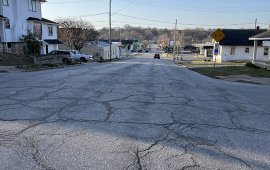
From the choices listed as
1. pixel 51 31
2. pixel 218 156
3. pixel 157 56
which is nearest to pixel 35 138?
pixel 218 156

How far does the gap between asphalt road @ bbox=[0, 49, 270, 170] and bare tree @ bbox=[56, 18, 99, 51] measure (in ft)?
132

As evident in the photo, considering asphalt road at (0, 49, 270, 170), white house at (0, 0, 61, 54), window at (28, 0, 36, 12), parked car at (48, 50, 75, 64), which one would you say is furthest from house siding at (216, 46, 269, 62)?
asphalt road at (0, 49, 270, 170)

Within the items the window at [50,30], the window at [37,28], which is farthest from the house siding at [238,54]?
the window at [37,28]

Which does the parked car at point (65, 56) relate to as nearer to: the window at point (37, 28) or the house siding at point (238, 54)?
the window at point (37, 28)

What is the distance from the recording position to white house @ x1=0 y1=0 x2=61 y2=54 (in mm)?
29934

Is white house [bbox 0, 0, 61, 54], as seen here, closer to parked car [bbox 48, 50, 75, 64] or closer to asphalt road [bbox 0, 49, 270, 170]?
parked car [bbox 48, 50, 75, 64]

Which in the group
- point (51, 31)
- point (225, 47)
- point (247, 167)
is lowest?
point (247, 167)

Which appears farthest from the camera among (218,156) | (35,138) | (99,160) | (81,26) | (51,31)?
(81,26)

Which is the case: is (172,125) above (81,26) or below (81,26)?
below

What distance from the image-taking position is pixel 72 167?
144 inches

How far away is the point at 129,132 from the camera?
17.0 ft

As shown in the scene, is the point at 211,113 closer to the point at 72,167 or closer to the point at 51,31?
the point at 72,167

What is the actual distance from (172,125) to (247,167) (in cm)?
215

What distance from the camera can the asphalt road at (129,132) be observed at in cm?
394
